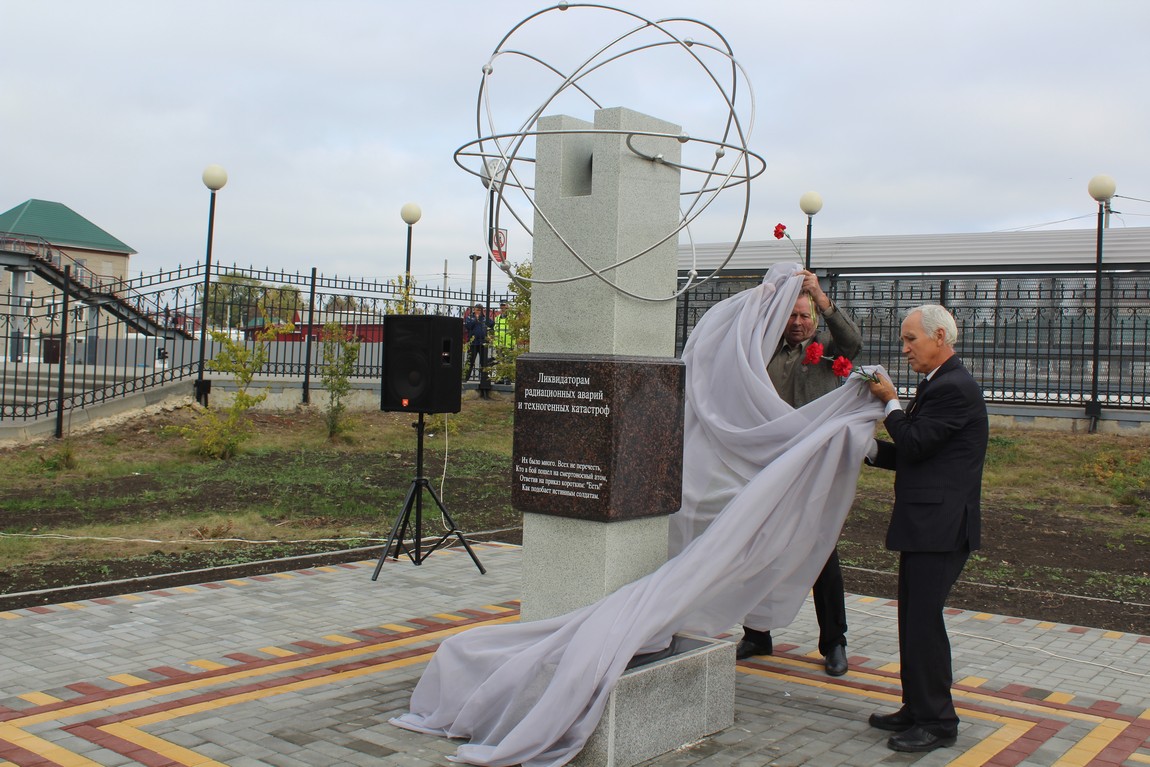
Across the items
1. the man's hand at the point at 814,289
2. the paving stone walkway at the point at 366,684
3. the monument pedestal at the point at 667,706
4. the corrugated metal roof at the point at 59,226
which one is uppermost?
the corrugated metal roof at the point at 59,226

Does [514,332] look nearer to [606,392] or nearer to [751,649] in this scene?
[751,649]

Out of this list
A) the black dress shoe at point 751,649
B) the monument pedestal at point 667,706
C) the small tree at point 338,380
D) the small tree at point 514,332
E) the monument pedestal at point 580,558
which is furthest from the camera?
the small tree at point 514,332

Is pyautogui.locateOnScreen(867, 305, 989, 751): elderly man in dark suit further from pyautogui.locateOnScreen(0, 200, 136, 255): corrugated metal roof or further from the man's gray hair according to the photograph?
pyautogui.locateOnScreen(0, 200, 136, 255): corrugated metal roof

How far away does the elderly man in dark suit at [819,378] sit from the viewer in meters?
5.53

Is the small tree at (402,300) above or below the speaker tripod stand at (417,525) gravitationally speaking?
above

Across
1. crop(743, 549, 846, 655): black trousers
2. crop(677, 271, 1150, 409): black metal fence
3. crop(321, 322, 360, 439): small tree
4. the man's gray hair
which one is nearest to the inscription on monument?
the man's gray hair

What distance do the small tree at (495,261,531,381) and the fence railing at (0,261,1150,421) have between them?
167cm

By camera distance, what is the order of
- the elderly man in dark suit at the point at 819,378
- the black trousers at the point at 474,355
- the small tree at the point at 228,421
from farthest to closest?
the black trousers at the point at 474,355, the small tree at the point at 228,421, the elderly man in dark suit at the point at 819,378

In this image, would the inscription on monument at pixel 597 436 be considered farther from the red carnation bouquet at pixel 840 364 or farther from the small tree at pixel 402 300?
the small tree at pixel 402 300

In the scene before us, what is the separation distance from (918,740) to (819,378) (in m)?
1.96

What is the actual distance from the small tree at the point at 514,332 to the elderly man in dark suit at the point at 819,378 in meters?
13.3

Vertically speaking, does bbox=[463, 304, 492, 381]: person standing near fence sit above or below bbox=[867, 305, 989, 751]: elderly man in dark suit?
above

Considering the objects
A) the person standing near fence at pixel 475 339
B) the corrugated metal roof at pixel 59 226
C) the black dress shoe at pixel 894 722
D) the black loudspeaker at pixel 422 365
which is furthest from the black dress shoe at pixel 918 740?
the corrugated metal roof at pixel 59 226

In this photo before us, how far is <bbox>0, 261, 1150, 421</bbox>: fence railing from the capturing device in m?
16.1
